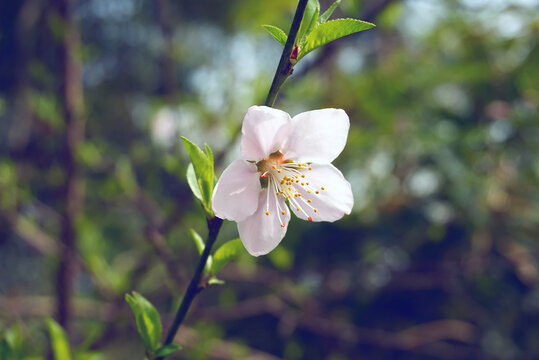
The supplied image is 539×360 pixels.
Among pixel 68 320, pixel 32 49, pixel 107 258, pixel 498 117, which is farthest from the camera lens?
pixel 107 258

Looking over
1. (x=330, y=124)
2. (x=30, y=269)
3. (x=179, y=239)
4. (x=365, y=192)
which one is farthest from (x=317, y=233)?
(x=30, y=269)

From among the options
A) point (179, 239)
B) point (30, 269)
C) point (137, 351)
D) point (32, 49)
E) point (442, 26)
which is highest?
point (442, 26)

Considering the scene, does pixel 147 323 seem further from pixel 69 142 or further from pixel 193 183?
pixel 69 142

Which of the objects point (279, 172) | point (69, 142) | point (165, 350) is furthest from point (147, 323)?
point (69, 142)

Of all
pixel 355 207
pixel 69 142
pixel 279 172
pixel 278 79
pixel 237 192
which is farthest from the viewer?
pixel 355 207

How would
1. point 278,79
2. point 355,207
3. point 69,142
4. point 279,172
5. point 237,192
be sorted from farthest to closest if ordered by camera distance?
point 355,207, point 69,142, point 279,172, point 237,192, point 278,79

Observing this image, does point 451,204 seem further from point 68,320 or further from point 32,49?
point 32,49

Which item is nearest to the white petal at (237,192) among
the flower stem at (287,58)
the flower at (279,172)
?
the flower at (279,172)
